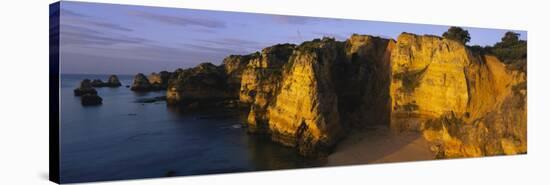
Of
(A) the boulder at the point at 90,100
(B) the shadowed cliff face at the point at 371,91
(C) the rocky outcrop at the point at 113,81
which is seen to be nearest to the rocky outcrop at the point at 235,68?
(B) the shadowed cliff face at the point at 371,91

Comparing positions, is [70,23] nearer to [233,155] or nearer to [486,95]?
[233,155]

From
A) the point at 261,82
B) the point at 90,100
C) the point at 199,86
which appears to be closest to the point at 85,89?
the point at 90,100

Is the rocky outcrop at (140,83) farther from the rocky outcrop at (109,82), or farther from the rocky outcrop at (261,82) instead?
the rocky outcrop at (261,82)

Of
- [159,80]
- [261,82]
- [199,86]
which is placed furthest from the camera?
[261,82]

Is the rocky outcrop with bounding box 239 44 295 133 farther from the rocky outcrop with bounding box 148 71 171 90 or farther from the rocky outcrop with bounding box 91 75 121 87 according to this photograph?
the rocky outcrop with bounding box 91 75 121 87

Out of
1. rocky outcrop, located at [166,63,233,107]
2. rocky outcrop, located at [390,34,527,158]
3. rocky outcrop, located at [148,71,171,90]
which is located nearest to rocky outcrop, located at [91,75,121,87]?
rocky outcrop, located at [148,71,171,90]

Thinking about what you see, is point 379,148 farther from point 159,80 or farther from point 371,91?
point 159,80

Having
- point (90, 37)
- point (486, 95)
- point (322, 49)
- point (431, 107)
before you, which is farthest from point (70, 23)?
point (486, 95)
